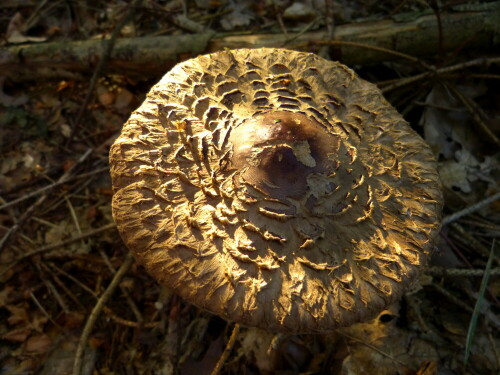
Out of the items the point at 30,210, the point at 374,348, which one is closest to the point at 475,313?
the point at 374,348

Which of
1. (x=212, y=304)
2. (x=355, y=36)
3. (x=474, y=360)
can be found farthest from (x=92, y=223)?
(x=474, y=360)

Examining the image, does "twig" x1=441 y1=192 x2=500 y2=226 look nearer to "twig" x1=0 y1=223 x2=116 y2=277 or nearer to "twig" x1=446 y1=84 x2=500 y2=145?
"twig" x1=446 y1=84 x2=500 y2=145

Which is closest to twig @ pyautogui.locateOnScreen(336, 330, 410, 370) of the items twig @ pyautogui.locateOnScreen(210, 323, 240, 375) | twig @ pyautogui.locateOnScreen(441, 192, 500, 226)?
twig @ pyautogui.locateOnScreen(210, 323, 240, 375)

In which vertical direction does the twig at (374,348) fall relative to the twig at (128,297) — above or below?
below

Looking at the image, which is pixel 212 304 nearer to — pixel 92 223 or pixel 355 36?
pixel 92 223

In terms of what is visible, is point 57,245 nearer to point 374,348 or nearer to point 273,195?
point 273,195

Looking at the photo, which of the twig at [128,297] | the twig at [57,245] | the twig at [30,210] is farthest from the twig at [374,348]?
the twig at [30,210]

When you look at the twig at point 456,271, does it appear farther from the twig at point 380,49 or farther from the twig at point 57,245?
the twig at point 57,245
